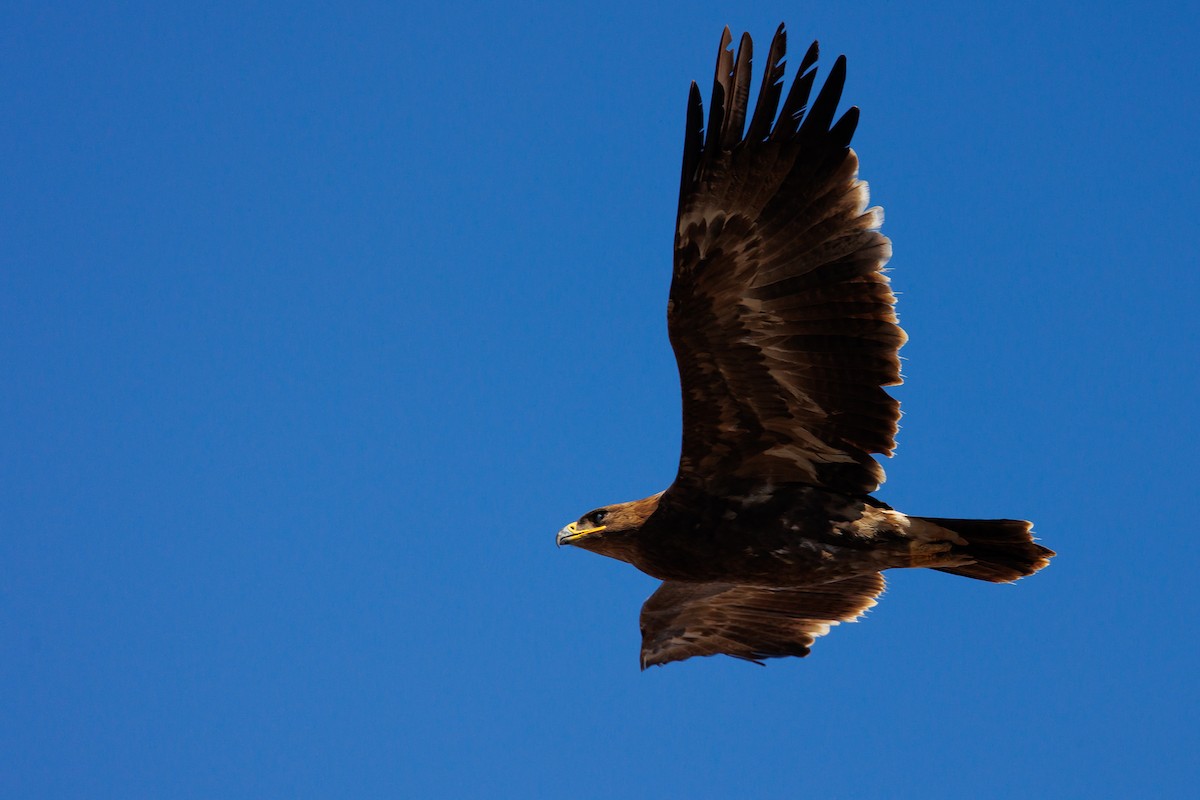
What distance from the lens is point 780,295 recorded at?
741 centimetres

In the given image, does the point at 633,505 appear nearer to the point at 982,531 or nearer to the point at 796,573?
the point at 796,573

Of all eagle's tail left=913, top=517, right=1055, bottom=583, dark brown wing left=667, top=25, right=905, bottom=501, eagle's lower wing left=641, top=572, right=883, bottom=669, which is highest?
dark brown wing left=667, top=25, right=905, bottom=501

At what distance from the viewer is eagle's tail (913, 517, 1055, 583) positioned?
25.3 feet

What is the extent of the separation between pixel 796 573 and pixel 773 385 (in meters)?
1.28

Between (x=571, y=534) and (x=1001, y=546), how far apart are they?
282 cm

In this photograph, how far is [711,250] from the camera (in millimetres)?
7383

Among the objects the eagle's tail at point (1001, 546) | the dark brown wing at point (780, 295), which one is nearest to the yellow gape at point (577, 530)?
the dark brown wing at point (780, 295)

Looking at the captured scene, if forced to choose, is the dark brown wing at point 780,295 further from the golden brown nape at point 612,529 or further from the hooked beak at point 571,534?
the hooked beak at point 571,534

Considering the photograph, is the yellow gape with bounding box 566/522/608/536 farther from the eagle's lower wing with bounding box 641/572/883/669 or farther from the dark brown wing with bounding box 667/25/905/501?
the eagle's lower wing with bounding box 641/572/883/669

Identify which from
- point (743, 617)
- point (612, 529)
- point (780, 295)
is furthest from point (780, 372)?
point (743, 617)

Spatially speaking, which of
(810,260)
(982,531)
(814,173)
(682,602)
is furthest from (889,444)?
(682,602)

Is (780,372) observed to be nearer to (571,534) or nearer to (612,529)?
(612,529)

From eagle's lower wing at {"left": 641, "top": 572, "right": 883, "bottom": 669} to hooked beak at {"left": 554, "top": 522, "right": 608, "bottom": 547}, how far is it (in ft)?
4.97

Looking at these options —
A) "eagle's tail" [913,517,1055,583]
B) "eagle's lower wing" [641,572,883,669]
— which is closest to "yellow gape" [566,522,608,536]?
"eagle's lower wing" [641,572,883,669]
